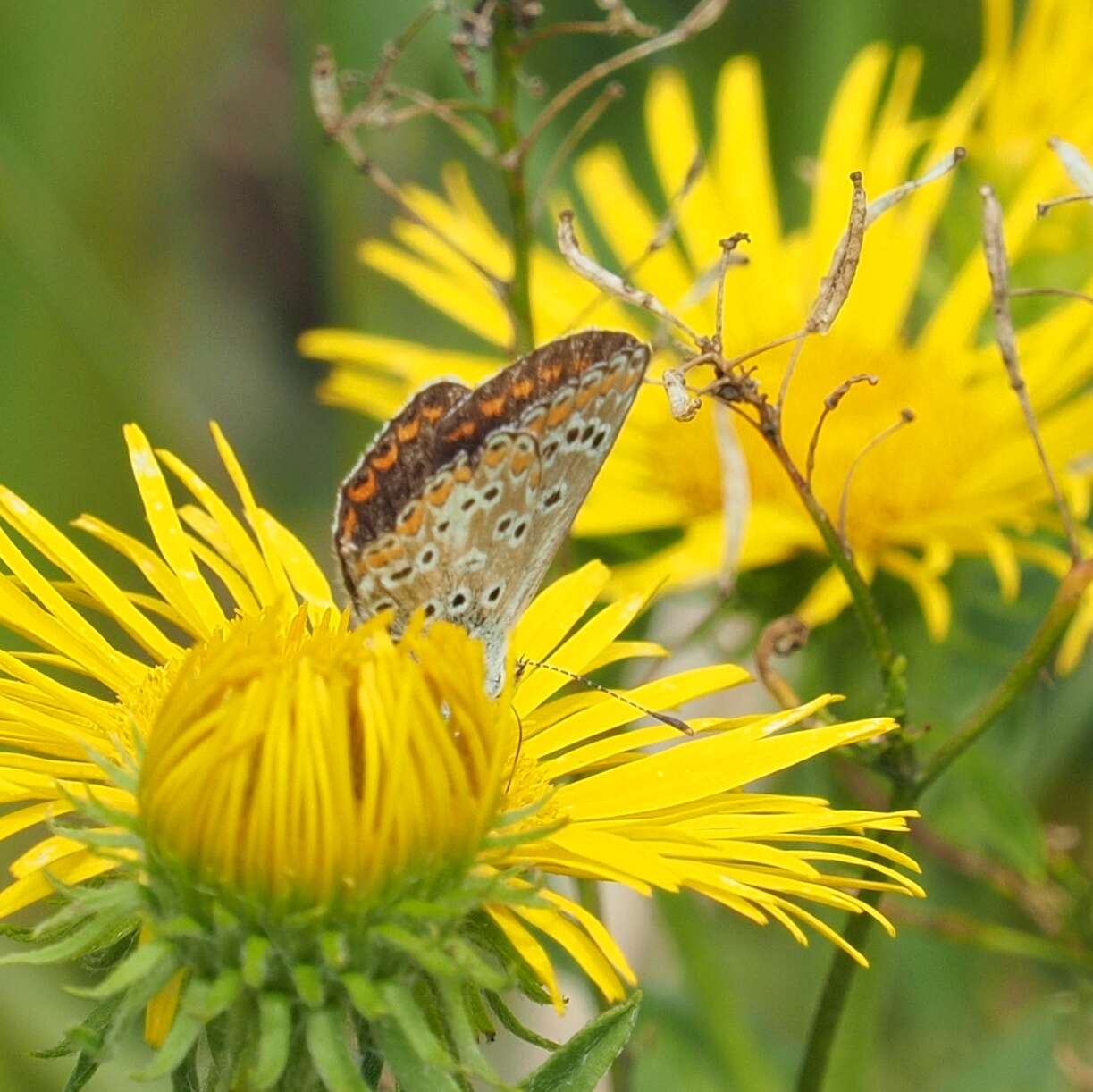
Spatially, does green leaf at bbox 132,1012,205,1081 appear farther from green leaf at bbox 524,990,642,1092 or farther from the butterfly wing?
the butterfly wing

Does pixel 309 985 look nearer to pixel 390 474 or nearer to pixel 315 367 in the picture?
pixel 390 474

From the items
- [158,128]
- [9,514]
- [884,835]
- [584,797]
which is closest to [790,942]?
[884,835]

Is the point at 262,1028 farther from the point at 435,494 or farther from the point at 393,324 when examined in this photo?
the point at 393,324

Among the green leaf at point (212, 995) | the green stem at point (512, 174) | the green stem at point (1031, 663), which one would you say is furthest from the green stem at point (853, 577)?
the green leaf at point (212, 995)

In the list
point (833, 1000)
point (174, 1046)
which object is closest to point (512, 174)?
point (833, 1000)

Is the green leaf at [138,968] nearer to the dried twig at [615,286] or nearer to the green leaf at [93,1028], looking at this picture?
the green leaf at [93,1028]

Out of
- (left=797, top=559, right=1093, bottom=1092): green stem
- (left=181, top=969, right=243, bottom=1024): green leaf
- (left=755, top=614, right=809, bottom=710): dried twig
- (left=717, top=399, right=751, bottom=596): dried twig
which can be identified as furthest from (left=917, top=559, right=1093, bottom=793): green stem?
(left=181, top=969, right=243, bottom=1024): green leaf
